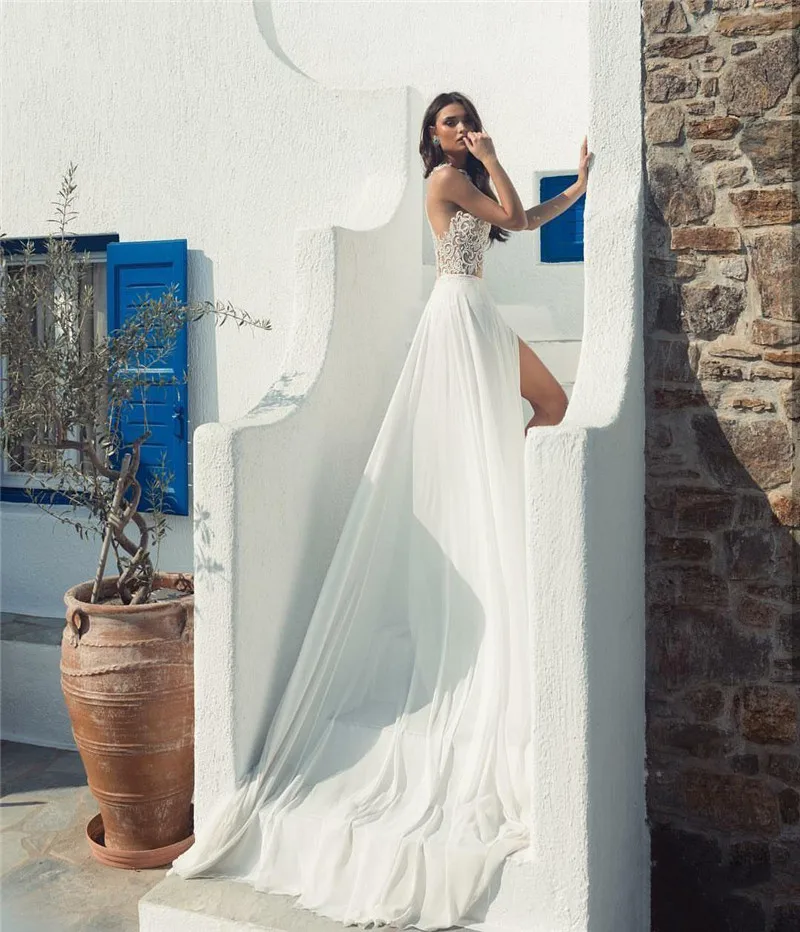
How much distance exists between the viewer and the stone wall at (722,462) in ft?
11.8

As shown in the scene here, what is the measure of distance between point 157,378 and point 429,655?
252 centimetres

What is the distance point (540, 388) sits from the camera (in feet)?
14.7

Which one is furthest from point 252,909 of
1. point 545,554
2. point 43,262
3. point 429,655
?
point 43,262

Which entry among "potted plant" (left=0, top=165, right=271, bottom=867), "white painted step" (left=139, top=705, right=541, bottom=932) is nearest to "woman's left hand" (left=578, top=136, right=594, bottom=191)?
"potted plant" (left=0, top=165, right=271, bottom=867)

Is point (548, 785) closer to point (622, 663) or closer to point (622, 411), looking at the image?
point (622, 663)

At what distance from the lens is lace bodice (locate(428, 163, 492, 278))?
4.41m

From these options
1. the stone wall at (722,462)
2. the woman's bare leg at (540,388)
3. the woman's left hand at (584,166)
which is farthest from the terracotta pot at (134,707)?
the woman's left hand at (584,166)

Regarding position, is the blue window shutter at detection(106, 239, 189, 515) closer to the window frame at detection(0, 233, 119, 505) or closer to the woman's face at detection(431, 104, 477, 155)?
the window frame at detection(0, 233, 119, 505)

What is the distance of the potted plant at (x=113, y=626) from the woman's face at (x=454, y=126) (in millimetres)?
1385

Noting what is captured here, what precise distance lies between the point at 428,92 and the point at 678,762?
363 centimetres

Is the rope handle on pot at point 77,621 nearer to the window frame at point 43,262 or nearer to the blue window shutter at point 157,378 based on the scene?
the blue window shutter at point 157,378

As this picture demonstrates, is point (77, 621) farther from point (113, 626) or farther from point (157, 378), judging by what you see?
point (157, 378)

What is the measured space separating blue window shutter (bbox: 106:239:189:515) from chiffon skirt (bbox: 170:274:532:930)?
5.78ft

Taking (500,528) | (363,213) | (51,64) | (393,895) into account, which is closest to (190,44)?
(51,64)
